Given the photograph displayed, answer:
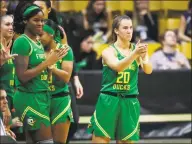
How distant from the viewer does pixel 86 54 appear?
12398 mm

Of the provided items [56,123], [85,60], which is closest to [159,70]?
[85,60]

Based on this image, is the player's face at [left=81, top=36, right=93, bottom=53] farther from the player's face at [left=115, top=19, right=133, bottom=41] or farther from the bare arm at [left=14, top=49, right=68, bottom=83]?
the bare arm at [left=14, top=49, right=68, bottom=83]

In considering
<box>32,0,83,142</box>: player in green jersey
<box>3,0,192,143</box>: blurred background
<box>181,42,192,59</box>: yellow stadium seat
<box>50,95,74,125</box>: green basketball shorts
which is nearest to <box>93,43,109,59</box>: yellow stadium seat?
<box>3,0,192,143</box>: blurred background

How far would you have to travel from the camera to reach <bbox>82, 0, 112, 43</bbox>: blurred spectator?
13.5 meters

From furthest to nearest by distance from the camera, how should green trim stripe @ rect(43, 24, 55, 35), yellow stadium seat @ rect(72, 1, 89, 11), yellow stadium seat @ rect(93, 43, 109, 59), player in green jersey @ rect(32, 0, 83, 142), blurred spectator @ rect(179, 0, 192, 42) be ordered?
yellow stadium seat @ rect(72, 1, 89, 11), blurred spectator @ rect(179, 0, 192, 42), yellow stadium seat @ rect(93, 43, 109, 59), player in green jersey @ rect(32, 0, 83, 142), green trim stripe @ rect(43, 24, 55, 35)

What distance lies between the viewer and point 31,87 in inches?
314

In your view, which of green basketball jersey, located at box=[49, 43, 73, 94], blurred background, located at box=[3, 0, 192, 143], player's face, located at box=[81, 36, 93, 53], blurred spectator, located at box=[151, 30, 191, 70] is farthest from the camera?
player's face, located at box=[81, 36, 93, 53]

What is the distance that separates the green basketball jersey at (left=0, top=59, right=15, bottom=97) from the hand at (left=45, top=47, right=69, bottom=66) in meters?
0.51

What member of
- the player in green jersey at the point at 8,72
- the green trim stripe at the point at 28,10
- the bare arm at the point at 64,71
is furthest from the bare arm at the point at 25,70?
the green trim stripe at the point at 28,10

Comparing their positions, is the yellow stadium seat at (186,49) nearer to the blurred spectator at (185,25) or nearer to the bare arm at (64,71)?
the blurred spectator at (185,25)

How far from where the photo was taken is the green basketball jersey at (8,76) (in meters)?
7.99

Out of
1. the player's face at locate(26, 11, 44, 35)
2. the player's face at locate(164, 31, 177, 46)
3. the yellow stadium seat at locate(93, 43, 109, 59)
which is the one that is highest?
the player's face at locate(26, 11, 44, 35)

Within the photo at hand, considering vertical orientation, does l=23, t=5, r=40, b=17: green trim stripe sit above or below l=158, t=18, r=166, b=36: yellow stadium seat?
above

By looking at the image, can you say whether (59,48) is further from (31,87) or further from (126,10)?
(126,10)
